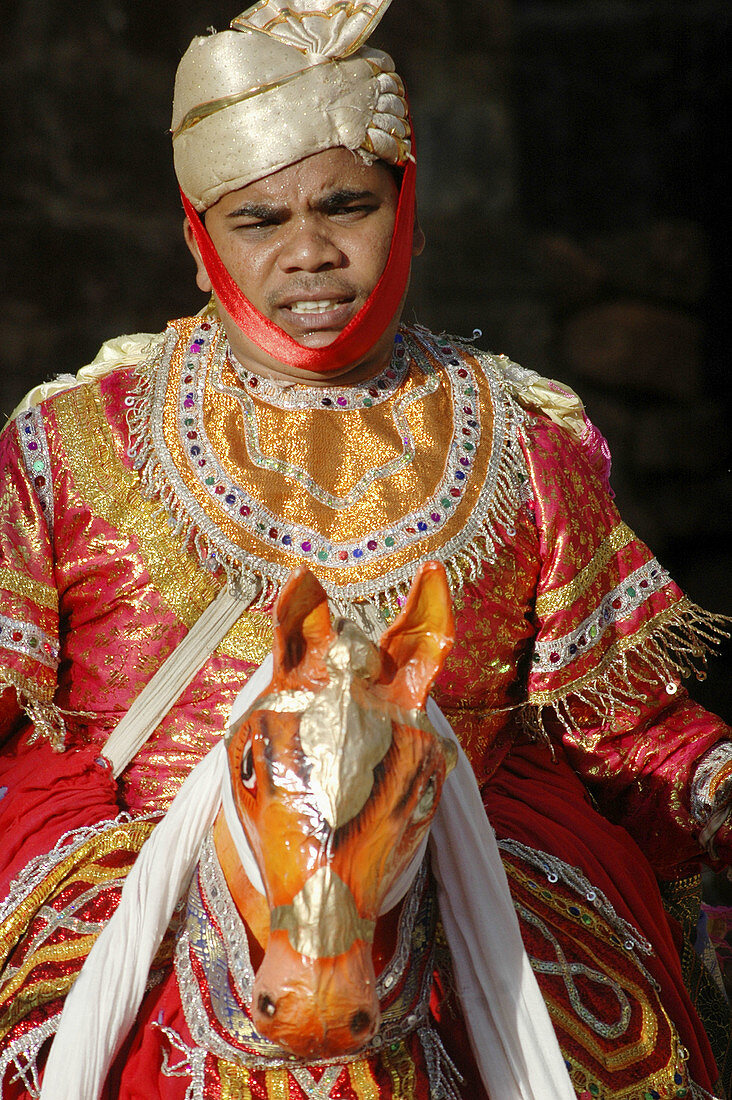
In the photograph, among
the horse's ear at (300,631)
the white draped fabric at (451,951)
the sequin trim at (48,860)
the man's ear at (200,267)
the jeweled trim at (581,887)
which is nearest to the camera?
the horse's ear at (300,631)

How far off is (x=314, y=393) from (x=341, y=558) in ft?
1.07

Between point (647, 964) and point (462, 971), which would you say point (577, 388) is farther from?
point (462, 971)

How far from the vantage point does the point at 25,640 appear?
213cm

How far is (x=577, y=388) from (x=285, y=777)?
299cm

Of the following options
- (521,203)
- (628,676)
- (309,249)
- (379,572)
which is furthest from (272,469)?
(521,203)

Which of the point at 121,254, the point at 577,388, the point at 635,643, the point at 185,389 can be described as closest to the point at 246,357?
the point at 185,389

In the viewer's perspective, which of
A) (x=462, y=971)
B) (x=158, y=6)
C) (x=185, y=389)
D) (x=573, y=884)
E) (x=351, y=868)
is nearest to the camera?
(x=351, y=868)

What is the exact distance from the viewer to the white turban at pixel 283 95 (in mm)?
2178

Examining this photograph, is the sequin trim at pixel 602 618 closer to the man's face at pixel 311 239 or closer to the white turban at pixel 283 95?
the man's face at pixel 311 239

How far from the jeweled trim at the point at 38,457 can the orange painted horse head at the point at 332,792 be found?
3.08 ft

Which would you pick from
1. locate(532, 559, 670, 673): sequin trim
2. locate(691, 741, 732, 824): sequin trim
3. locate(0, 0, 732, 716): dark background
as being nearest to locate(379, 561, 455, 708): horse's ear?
locate(532, 559, 670, 673): sequin trim

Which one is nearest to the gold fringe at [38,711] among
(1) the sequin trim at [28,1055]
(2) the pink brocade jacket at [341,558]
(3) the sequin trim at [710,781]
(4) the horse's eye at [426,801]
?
(2) the pink brocade jacket at [341,558]

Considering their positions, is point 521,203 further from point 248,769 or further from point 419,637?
point 248,769

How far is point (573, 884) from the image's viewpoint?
2.04 meters
